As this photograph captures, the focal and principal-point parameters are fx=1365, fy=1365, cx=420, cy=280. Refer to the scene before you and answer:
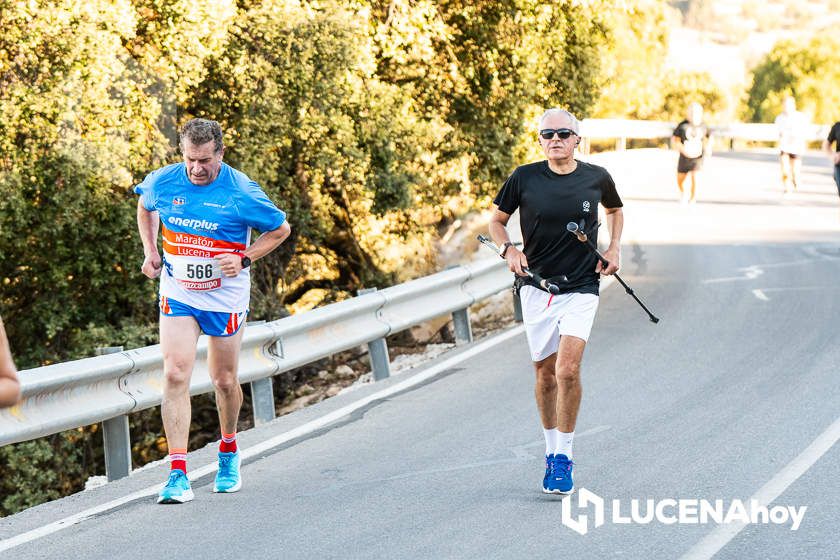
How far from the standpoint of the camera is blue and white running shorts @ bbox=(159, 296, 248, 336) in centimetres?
727

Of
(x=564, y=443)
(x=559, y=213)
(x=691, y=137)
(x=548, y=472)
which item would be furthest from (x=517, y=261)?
(x=691, y=137)

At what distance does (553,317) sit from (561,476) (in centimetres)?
83

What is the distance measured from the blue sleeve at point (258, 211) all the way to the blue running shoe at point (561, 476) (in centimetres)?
195

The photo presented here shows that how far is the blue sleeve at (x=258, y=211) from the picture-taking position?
7219 millimetres

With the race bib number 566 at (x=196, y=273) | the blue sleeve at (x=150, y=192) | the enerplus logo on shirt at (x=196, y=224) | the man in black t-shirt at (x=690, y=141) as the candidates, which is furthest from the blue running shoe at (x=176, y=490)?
the man in black t-shirt at (x=690, y=141)

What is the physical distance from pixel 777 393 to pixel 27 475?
8.15 metres

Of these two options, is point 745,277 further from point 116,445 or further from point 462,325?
point 116,445

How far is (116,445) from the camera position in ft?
26.9

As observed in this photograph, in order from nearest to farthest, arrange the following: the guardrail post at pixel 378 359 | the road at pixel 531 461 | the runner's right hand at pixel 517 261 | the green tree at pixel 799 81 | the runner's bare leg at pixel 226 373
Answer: the road at pixel 531 461, the runner's right hand at pixel 517 261, the runner's bare leg at pixel 226 373, the guardrail post at pixel 378 359, the green tree at pixel 799 81

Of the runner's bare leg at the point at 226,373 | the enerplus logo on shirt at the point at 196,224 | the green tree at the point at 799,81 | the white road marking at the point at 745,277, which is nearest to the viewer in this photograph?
the enerplus logo on shirt at the point at 196,224

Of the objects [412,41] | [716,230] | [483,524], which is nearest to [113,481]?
[483,524]

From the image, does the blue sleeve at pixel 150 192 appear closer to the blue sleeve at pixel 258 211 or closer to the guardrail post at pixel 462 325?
the blue sleeve at pixel 258 211

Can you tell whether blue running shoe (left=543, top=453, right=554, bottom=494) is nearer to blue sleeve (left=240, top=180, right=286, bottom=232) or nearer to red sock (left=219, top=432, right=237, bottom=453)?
red sock (left=219, top=432, right=237, bottom=453)

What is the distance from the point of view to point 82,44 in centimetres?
1363
